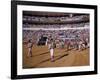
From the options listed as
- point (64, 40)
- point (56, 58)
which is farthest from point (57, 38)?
point (56, 58)

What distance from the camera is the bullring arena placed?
1.94 meters

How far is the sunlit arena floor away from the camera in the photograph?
6.36ft

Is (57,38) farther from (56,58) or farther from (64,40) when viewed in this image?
(56,58)

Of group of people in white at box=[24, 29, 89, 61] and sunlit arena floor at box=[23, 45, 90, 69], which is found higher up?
group of people in white at box=[24, 29, 89, 61]

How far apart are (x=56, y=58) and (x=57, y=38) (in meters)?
0.20

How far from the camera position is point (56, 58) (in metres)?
2.02

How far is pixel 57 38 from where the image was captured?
203 centimetres

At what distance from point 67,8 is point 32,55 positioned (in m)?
0.58

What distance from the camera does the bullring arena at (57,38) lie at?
6.36ft

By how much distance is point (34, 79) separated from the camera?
1.95 meters

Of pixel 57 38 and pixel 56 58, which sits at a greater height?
pixel 57 38

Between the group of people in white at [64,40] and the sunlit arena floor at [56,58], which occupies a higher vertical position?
the group of people in white at [64,40]

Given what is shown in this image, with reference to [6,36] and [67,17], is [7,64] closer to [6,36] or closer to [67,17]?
[6,36]

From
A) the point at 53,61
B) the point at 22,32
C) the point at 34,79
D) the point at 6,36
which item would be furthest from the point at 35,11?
the point at 34,79
